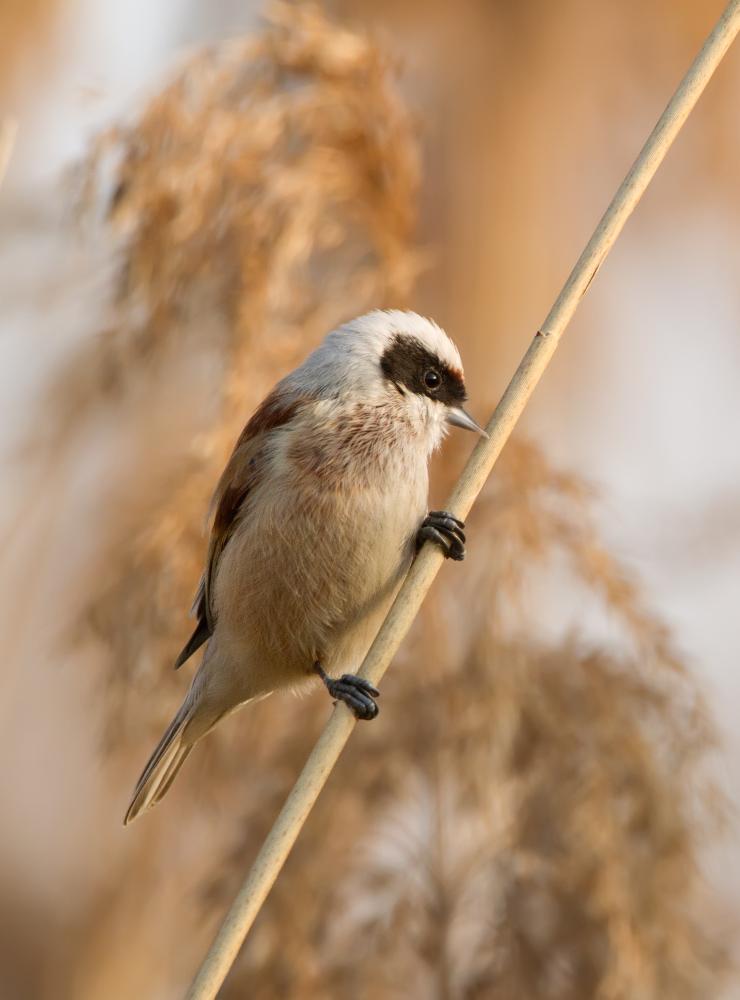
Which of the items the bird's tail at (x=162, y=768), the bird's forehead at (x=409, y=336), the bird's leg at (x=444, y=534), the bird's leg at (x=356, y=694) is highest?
the bird's forehead at (x=409, y=336)

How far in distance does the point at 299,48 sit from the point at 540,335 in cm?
173

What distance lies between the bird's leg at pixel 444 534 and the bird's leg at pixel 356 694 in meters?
0.26

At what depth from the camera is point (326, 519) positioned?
7.23ft

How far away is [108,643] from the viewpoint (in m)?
3.05

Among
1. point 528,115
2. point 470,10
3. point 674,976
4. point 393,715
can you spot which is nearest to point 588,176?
point 528,115

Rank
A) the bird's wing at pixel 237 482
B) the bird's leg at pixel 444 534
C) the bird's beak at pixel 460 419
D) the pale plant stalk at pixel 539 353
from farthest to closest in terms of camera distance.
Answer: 1. the bird's wing at pixel 237 482
2. the bird's beak at pixel 460 419
3. the bird's leg at pixel 444 534
4. the pale plant stalk at pixel 539 353

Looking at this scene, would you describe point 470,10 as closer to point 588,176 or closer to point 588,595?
point 588,176

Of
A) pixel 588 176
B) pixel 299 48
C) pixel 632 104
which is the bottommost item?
pixel 299 48

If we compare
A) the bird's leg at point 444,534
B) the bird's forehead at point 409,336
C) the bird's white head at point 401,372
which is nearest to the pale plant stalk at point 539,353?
the bird's leg at point 444,534

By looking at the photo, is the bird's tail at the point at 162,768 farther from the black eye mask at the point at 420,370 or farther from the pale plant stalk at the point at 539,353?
the black eye mask at the point at 420,370

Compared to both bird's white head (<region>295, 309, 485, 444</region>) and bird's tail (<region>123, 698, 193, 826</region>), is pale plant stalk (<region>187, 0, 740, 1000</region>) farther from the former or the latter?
bird's tail (<region>123, 698, 193, 826</region>)

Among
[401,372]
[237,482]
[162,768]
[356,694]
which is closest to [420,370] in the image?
[401,372]

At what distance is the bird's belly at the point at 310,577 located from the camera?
2160 millimetres

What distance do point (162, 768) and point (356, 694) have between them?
429 mm
